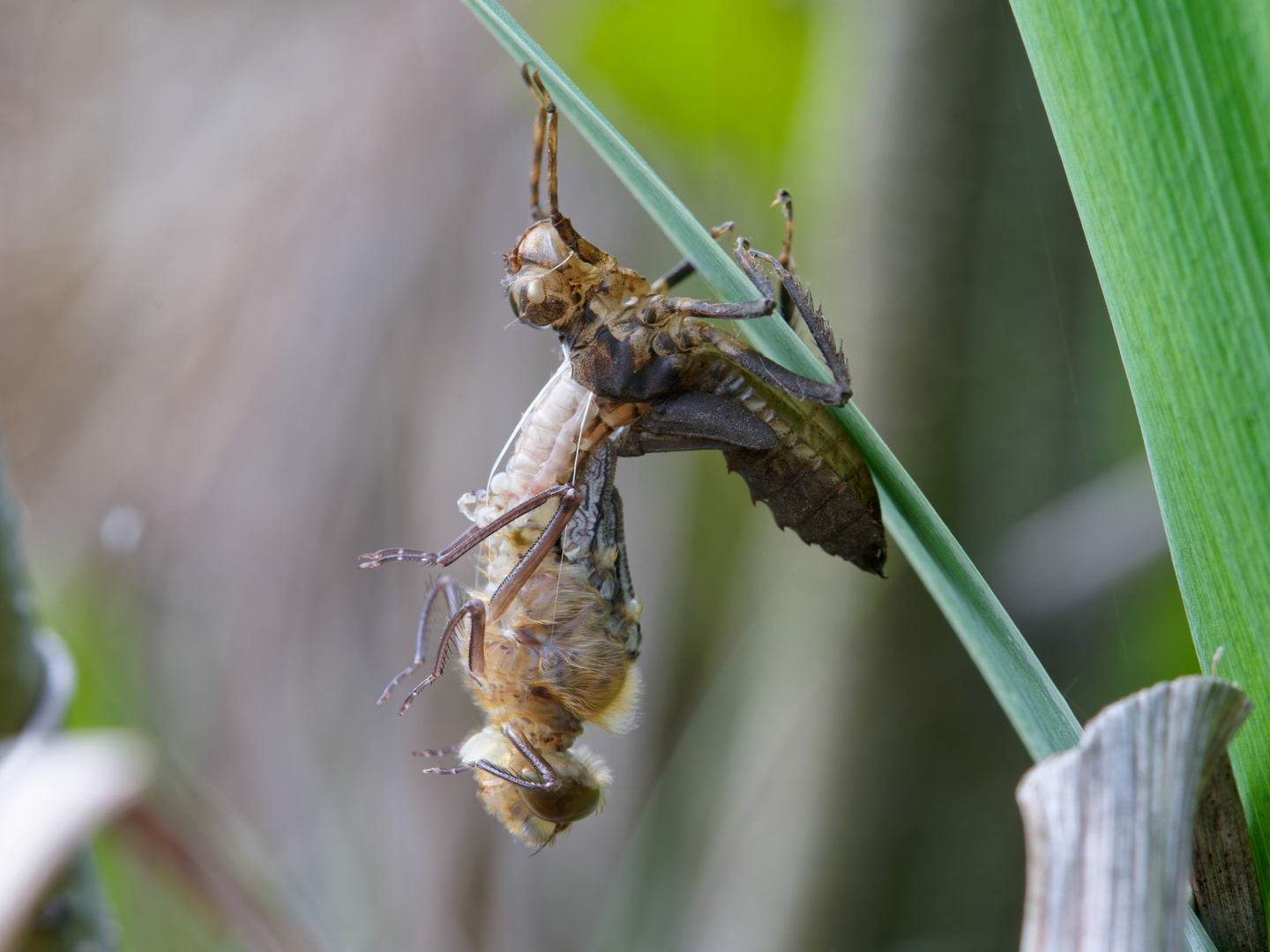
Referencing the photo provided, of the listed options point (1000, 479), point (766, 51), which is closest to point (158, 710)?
point (1000, 479)

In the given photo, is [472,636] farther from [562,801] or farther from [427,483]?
[427,483]

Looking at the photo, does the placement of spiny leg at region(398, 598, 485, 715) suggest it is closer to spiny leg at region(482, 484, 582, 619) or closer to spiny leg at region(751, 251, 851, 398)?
spiny leg at region(482, 484, 582, 619)

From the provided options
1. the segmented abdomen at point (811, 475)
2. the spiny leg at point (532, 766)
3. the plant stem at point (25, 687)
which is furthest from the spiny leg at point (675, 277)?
A: the plant stem at point (25, 687)

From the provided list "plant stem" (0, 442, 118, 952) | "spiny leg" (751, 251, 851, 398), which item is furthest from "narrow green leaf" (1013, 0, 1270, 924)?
"plant stem" (0, 442, 118, 952)

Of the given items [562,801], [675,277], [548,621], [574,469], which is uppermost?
[675,277]

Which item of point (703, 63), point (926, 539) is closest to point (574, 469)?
point (926, 539)

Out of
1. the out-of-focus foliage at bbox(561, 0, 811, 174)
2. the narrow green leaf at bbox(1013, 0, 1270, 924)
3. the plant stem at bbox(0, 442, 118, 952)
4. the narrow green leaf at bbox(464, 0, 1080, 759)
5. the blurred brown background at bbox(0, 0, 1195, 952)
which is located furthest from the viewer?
the out-of-focus foliage at bbox(561, 0, 811, 174)

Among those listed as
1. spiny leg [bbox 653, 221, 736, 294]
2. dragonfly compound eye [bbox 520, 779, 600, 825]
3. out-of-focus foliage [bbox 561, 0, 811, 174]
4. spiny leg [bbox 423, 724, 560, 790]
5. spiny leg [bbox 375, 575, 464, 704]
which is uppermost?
out-of-focus foliage [bbox 561, 0, 811, 174]

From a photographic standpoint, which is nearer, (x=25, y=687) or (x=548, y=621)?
(x=25, y=687)
